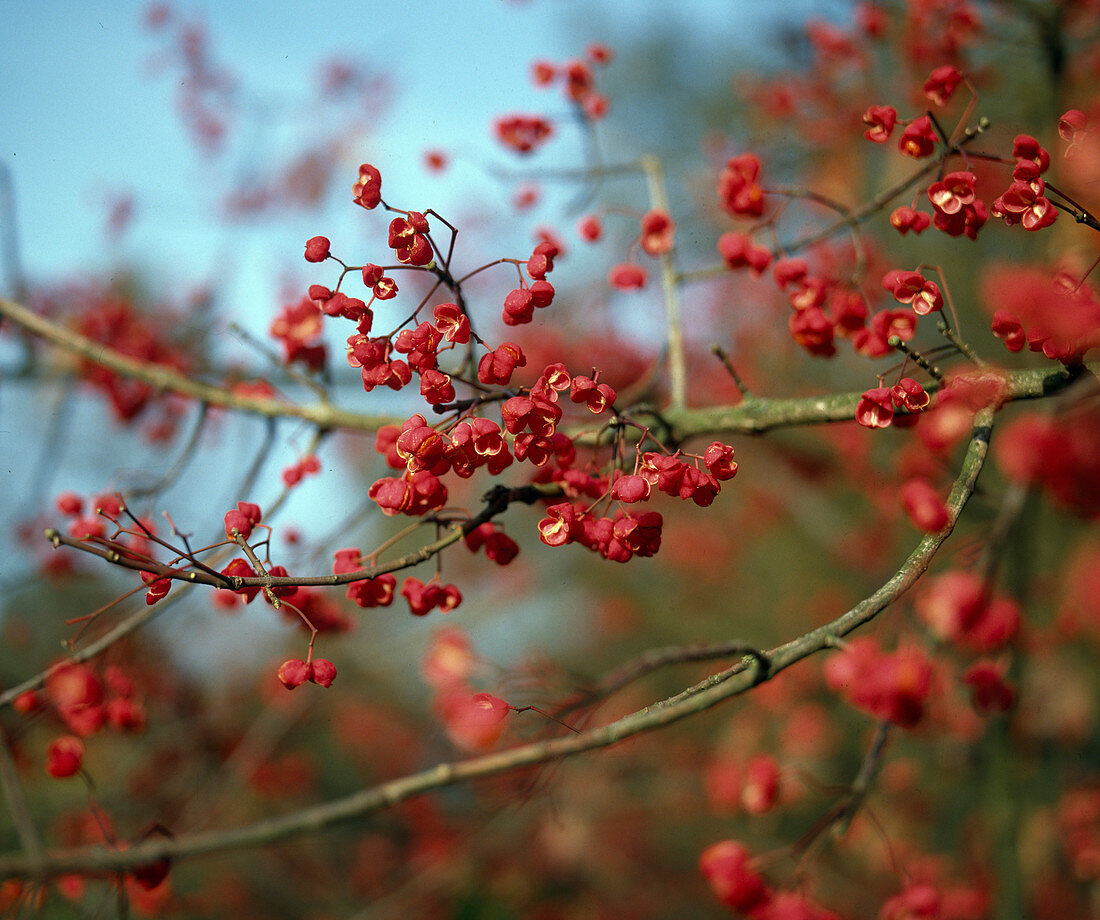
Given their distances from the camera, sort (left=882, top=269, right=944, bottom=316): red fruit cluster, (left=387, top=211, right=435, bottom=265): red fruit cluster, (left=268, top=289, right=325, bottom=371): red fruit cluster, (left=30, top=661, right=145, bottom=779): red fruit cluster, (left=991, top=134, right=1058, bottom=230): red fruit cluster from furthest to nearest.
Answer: (left=268, top=289, right=325, bottom=371): red fruit cluster → (left=30, top=661, right=145, bottom=779): red fruit cluster → (left=882, top=269, right=944, bottom=316): red fruit cluster → (left=991, top=134, right=1058, bottom=230): red fruit cluster → (left=387, top=211, right=435, bottom=265): red fruit cluster

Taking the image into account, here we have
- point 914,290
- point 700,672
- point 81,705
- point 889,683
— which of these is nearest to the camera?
point 889,683

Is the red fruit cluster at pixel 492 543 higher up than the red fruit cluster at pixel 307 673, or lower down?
higher up

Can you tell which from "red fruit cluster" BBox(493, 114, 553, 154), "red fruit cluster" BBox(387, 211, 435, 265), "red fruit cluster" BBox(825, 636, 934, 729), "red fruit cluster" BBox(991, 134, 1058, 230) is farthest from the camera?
"red fruit cluster" BBox(493, 114, 553, 154)

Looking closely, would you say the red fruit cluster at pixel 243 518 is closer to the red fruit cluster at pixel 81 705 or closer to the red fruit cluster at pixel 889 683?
the red fruit cluster at pixel 81 705

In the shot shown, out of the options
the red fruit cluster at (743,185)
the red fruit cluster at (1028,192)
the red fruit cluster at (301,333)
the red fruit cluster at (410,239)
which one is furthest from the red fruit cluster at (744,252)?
the red fruit cluster at (301,333)

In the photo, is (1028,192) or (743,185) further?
(743,185)

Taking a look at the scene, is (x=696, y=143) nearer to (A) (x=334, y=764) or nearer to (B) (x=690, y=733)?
(B) (x=690, y=733)

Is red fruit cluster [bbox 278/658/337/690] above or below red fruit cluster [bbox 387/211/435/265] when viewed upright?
below

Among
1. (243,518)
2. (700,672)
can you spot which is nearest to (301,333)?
(243,518)

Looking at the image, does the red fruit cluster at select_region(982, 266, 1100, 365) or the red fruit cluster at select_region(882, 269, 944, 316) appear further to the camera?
the red fruit cluster at select_region(882, 269, 944, 316)

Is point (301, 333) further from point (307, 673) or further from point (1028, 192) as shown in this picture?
point (1028, 192)

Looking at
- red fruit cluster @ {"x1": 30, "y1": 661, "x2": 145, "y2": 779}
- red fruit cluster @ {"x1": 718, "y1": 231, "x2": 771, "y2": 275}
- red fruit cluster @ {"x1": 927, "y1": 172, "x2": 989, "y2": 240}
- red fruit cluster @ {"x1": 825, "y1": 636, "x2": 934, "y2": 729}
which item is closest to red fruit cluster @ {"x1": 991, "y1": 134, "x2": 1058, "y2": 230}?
red fruit cluster @ {"x1": 927, "y1": 172, "x2": 989, "y2": 240}

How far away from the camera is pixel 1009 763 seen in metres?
2.38

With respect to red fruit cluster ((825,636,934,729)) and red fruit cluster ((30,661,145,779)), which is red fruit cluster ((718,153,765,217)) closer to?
red fruit cluster ((825,636,934,729))
